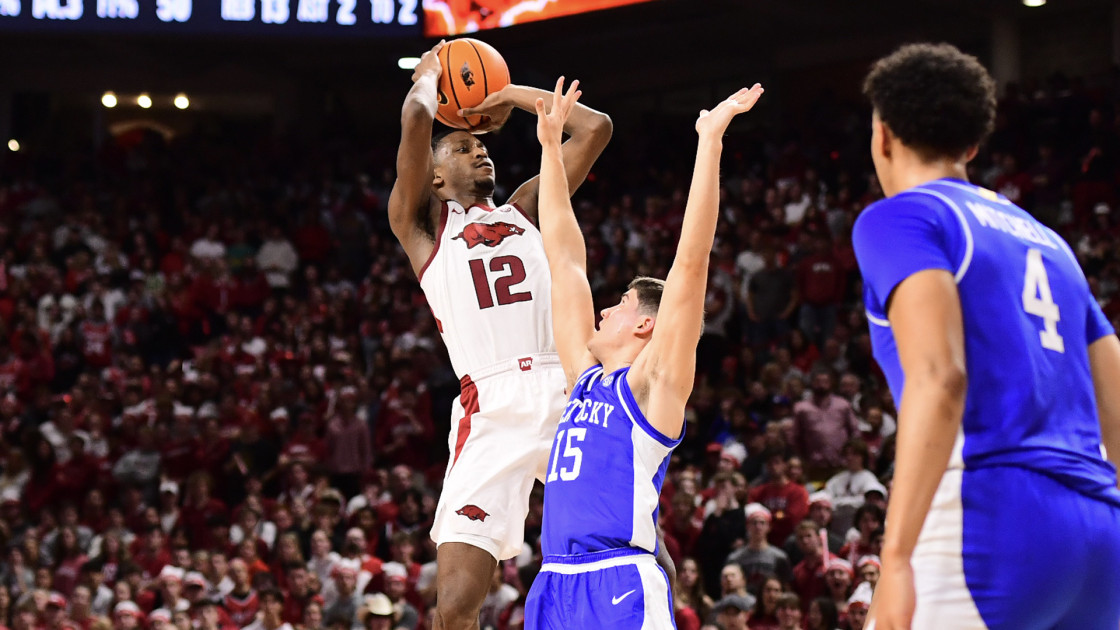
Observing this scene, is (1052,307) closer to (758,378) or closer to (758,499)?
(758,499)

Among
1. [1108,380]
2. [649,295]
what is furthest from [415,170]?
[1108,380]

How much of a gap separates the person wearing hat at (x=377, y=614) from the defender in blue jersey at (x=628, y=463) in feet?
19.5

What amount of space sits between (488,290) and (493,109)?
756mm

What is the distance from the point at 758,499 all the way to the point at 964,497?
7841mm

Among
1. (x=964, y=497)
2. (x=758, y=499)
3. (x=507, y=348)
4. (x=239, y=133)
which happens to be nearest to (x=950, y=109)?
(x=964, y=497)

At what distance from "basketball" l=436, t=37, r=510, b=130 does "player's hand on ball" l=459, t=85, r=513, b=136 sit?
0.02 meters

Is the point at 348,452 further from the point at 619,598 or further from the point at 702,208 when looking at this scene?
the point at 702,208

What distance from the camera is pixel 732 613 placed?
8336 millimetres

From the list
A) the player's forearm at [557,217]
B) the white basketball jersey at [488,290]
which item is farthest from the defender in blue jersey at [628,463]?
the white basketball jersey at [488,290]

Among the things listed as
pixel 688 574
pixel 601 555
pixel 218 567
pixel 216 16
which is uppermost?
pixel 216 16

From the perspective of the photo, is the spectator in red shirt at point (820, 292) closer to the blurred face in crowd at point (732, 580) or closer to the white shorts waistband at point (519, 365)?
the blurred face in crowd at point (732, 580)

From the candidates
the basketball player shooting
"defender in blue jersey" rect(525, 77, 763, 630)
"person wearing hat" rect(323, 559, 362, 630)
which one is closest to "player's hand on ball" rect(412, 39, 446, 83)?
the basketball player shooting

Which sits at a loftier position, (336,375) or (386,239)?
(386,239)

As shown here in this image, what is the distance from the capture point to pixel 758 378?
12531 mm
